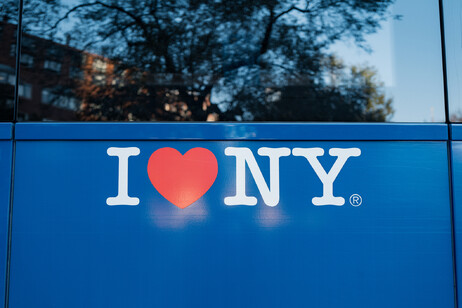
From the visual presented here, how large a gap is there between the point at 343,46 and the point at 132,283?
60.0 inches

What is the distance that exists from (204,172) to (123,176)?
384 mm

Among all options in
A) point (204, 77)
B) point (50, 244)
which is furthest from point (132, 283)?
point (204, 77)

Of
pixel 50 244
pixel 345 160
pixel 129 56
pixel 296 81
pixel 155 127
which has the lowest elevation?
pixel 50 244

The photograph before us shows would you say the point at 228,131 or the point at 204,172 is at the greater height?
the point at 228,131

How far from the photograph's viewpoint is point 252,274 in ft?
5.14

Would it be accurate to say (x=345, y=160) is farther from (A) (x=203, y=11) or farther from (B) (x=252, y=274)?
(A) (x=203, y=11)

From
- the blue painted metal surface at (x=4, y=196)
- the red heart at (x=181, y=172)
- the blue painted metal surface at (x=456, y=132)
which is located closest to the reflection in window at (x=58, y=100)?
the blue painted metal surface at (x=4, y=196)

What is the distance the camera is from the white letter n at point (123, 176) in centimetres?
157

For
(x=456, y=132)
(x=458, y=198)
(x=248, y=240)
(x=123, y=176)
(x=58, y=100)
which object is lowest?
(x=248, y=240)

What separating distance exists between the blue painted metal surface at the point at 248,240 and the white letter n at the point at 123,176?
0.02 metres

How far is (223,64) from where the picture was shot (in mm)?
1632

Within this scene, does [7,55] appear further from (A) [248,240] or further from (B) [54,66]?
(A) [248,240]

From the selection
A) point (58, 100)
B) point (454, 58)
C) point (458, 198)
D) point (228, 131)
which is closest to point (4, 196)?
point (58, 100)

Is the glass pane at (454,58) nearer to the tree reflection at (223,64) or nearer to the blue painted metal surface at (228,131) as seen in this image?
the blue painted metal surface at (228,131)
